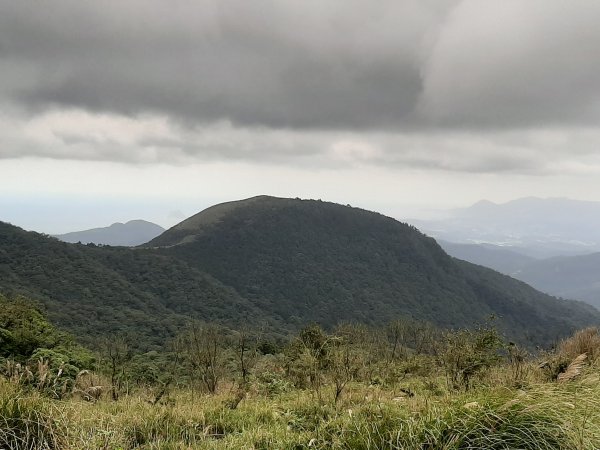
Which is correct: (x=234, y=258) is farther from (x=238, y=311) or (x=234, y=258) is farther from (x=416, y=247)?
(x=416, y=247)

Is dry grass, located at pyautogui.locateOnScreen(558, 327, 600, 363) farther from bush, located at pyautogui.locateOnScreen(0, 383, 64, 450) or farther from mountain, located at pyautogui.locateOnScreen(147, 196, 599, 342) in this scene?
mountain, located at pyautogui.locateOnScreen(147, 196, 599, 342)

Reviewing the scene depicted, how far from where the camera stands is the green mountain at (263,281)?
8688cm

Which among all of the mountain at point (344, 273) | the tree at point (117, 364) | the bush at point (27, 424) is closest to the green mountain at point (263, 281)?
the mountain at point (344, 273)

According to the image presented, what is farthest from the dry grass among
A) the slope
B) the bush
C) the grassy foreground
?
the slope

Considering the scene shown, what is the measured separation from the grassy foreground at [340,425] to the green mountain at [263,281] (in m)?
58.5

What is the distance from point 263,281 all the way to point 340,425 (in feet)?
473

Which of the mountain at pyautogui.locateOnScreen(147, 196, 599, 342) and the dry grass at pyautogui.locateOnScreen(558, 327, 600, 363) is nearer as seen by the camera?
the dry grass at pyautogui.locateOnScreen(558, 327, 600, 363)

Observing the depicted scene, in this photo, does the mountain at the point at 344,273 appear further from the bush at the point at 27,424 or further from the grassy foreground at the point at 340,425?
the bush at the point at 27,424

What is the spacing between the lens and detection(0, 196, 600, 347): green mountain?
285 feet

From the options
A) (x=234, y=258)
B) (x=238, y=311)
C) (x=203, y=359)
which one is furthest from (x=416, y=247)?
(x=203, y=359)

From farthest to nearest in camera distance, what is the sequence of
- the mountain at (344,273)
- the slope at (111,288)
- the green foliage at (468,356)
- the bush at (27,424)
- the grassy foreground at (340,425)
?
1. the mountain at (344,273)
2. the slope at (111,288)
3. the green foliage at (468,356)
4. the bush at (27,424)
5. the grassy foreground at (340,425)

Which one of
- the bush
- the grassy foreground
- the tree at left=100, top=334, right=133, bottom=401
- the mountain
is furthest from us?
the mountain

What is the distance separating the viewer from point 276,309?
5005 inches

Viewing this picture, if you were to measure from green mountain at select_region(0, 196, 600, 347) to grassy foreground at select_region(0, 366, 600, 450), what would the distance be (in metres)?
58.5
